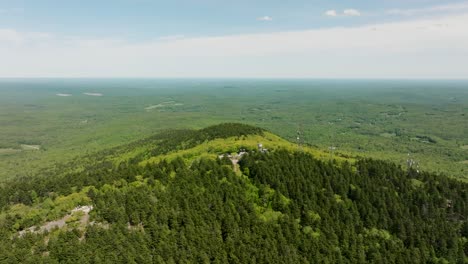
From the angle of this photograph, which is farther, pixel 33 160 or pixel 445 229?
pixel 33 160

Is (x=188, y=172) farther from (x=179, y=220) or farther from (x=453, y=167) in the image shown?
(x=453, y=167)

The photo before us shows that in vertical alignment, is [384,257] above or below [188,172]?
below

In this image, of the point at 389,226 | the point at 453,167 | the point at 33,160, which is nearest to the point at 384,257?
the point at 389,226

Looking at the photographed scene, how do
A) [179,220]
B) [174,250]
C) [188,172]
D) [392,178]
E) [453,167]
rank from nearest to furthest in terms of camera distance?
1. [174,250]
2. [179,220]
3. [188,172]
4. [392,178]
5. [453,167]

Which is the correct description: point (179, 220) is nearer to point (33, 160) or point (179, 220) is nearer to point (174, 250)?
point (174, 250)

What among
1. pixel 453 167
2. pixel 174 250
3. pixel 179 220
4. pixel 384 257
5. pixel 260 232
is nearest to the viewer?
pixel 174 250

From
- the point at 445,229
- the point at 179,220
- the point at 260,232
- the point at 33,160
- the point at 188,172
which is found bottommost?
the point at 33,160
